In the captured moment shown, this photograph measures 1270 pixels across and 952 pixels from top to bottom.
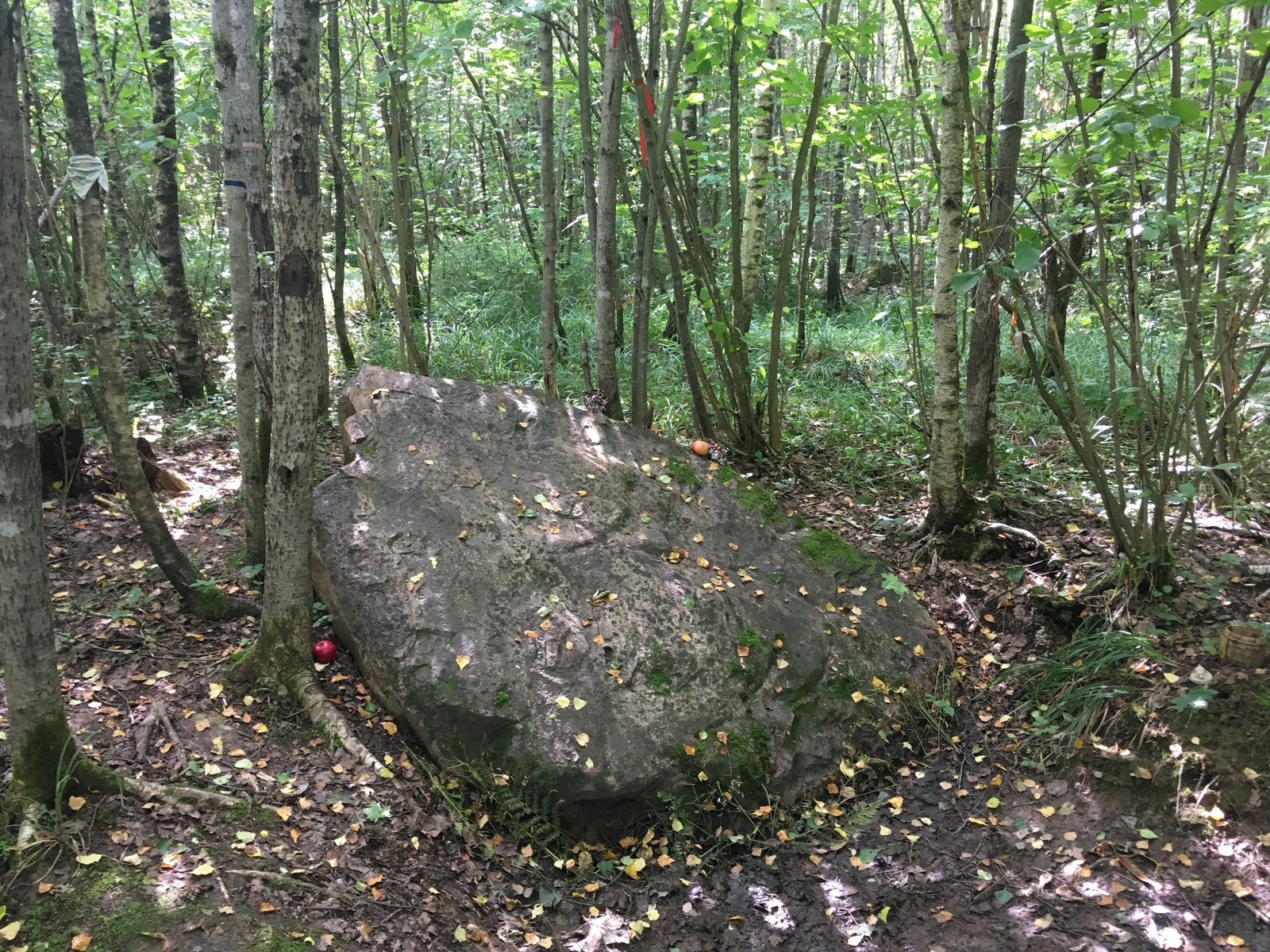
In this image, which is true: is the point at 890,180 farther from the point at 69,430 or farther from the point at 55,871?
the point at 55,871

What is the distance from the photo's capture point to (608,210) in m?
4.80

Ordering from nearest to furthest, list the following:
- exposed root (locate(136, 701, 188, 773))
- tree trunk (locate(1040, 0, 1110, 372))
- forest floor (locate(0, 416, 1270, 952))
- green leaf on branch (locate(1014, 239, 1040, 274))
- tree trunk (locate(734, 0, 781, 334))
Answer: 1. forest floor (locate(0, 416, 1270, 952))
2. green leaf on branch (locate(1014, 239, 1040, 274))
3. exposed root (locate(136, 701, 188, 773))
4. tree trunk (locate(1040, 0, 1110, 372))
5. tree trunk (locate(734, 0, 781, 334))

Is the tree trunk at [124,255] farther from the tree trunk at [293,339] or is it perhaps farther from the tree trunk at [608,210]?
the tree trunk at [293,339]

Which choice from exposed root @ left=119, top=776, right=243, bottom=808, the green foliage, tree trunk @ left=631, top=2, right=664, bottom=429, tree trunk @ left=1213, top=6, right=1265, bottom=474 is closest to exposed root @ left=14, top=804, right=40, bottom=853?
exposed root @ left=119, top=776, right=243, bottom=808

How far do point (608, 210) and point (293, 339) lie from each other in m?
2.51

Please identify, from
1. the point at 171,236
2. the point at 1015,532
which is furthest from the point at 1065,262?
the point at 171,236

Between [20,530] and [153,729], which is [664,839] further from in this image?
[20,530]

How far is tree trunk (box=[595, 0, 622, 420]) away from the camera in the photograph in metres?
4.50

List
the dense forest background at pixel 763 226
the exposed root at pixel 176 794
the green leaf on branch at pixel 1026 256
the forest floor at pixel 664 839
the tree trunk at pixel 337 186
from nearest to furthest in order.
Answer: the forest floor at pixel 664 839 → the exposed root at pixel 176 794 → the green leaf on branch at pixel 1026 256 → the dense forest background at pixel 763 226 → the tree trunk at pixel 337 186

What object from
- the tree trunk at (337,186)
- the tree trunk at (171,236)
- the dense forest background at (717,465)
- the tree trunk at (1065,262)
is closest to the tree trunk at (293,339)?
the dense forest background at (717,465)

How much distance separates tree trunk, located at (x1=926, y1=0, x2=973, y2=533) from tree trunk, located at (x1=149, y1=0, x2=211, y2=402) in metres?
6.01

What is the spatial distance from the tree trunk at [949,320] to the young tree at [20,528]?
4028 mm

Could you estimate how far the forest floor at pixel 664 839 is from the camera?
7.82 feet

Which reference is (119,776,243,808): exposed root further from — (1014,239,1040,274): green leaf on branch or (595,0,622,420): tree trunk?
(1014,239,1040,274): green leaf on branch
